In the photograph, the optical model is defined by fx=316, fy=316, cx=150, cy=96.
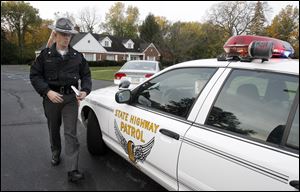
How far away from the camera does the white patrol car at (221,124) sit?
1948 millimetres

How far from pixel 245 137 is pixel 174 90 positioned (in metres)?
1.09

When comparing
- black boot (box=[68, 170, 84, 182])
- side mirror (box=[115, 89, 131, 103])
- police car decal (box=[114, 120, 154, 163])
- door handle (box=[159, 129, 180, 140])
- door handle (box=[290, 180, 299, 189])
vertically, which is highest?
side mirror (box=[115, 89, 131, 103])

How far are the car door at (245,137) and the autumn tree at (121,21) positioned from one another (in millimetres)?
83584

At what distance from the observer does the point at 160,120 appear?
112 inches

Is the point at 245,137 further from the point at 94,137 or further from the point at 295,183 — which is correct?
the point at 94,137

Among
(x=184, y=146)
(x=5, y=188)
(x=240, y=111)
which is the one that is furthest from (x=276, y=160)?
(x=5, y=188)

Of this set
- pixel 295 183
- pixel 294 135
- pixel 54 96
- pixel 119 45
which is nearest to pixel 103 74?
pixel 54 96

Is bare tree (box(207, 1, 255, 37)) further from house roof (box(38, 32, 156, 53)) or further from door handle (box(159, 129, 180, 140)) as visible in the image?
door handle (box(159, 129, 180, 140))

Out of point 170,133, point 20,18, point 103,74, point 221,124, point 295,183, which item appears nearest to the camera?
point 295,183

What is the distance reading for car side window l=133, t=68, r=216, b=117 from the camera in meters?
2.75

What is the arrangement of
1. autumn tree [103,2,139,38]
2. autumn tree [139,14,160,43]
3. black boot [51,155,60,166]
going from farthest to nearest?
autumn tree [103,2,139,38] < autumn tree [139,14,160,43] < black boot [51,155,60,166]

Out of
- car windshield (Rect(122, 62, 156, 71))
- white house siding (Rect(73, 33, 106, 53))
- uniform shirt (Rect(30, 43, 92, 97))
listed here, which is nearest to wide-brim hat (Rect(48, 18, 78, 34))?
uniform shirt (Rect(30, 43, 92, 97))

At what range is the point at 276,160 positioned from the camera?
1880mm

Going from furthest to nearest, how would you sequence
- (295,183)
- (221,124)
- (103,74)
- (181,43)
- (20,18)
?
(20,18)
(181,43)
(103,74)
(221,124)
(295,183)
